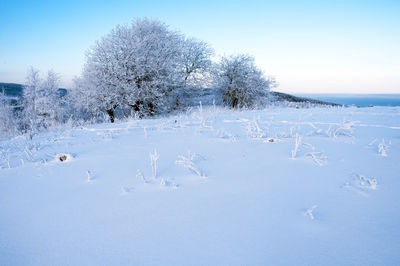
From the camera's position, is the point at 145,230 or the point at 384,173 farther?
the point at 384,173

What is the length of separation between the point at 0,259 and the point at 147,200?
29.1 inches

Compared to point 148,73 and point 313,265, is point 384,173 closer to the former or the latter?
point 313,265

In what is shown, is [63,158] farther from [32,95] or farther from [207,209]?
[32,95]

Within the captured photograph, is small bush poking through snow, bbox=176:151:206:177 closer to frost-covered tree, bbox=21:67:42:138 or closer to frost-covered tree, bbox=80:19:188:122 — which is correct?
frost-covered tree, bbox=80:19:188:122

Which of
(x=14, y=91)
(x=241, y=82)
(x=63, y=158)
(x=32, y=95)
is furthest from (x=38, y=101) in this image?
(x=14, y=91)

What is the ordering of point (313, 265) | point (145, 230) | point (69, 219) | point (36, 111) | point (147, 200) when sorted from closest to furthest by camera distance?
point (313, 265) < point (145, 230) < point (69, 219) < point (147, 200) < point (36, 111)

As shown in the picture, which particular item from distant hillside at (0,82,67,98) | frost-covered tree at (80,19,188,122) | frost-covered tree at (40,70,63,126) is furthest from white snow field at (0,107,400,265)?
distant hillside at (0,82,67,98)

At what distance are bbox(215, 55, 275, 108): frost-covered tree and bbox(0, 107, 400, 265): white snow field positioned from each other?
51.2ft

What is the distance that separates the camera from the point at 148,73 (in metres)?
13.6

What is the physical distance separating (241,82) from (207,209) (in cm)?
1725

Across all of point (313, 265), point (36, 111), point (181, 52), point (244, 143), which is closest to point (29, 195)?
point (313, 265)

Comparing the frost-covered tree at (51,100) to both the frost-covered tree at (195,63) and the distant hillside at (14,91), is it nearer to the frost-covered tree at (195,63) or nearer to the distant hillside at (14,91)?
the distant hillside at (14,91)

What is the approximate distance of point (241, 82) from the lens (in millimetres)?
17578

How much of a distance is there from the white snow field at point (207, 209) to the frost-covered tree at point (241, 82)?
15607mm
